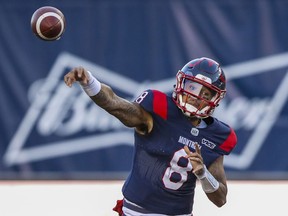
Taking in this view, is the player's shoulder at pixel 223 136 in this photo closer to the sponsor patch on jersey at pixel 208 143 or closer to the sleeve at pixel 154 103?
the sponsor patch on jersey at pixel 208 143

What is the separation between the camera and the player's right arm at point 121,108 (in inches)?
185

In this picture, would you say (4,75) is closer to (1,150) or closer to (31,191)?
(1,150)

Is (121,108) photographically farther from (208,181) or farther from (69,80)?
(208,181)

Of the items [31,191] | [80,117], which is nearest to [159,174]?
[31,191]

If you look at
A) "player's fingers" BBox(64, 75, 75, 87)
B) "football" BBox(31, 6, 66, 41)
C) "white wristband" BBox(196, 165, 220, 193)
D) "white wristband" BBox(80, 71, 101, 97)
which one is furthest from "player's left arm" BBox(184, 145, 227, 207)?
"football" BBox(31, 6, 66, 41)

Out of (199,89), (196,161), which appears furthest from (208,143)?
(196,161)

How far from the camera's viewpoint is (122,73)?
413 inches

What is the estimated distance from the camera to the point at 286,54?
415 inches

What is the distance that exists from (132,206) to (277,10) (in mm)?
5978

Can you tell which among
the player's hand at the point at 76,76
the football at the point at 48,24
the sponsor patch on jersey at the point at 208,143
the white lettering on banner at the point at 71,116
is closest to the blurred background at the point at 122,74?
the white lettering on banner at the point at 71,116

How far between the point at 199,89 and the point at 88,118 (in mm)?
5489

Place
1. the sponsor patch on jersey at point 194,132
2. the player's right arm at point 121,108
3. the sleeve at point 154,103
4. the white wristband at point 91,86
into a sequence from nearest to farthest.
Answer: the white wristband at point 91,86, the player's right arm at point 121,108, the sleeve at point 154,103, the sponsor patch on jersey at point 194,132

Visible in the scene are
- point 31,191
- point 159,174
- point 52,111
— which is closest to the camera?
point 159,174

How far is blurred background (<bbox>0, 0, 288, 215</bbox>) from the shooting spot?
1041cm
